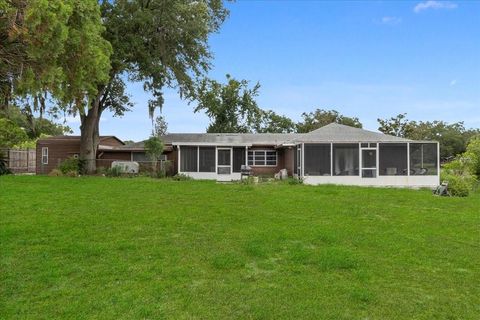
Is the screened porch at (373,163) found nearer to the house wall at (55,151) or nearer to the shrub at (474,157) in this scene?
the shrub at (474,157)

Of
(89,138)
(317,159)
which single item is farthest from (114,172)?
(317,159)

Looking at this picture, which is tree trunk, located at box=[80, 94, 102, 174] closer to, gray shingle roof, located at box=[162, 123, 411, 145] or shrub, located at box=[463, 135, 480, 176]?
gray shingle roof, located at box=[162, 123, 411, 145]

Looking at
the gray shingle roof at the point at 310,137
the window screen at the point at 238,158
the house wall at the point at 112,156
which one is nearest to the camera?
the gray shingle roof at the point at 310,137

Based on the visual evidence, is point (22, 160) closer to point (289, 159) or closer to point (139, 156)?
point (139, 156)

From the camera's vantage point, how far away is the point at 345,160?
20.6 m

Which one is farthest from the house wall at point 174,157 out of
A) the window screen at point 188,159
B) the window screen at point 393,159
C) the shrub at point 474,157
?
the shrub at point 474,157

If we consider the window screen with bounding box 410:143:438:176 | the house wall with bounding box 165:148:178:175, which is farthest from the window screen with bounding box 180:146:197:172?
the window screen with bounding box 410:143:438:176

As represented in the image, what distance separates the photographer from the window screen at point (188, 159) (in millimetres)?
23516

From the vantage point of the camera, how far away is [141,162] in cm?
2361

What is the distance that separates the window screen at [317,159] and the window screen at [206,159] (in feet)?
19.8

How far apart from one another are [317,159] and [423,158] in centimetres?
538

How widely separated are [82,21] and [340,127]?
797 inches

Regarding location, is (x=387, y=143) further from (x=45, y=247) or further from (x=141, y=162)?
(x=45, y=247)

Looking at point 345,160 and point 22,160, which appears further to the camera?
point 22,160
